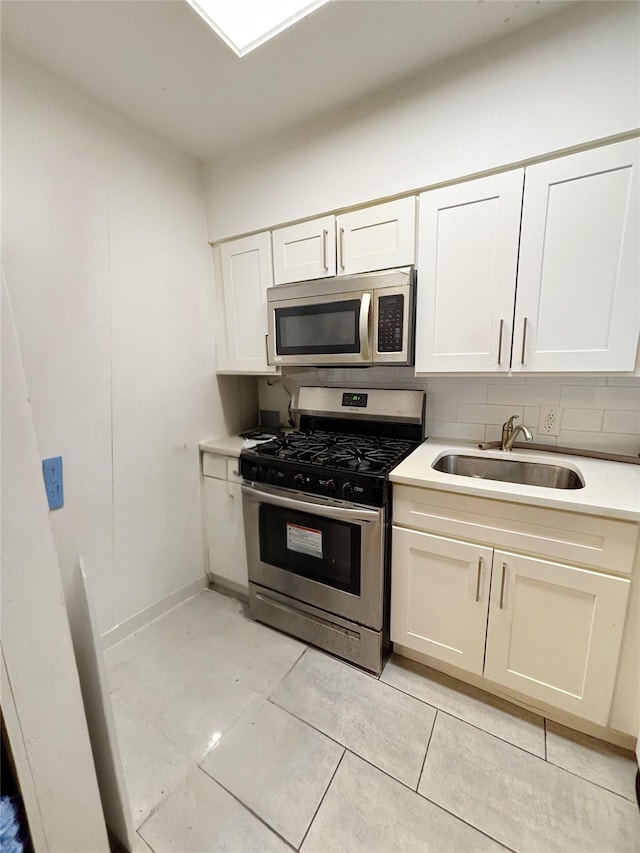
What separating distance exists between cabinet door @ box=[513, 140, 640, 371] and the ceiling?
0.55 meters

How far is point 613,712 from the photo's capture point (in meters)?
1.26

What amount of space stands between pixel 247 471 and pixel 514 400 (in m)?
1.41

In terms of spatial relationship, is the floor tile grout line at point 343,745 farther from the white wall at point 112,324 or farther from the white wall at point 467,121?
the white wall at point 467,121

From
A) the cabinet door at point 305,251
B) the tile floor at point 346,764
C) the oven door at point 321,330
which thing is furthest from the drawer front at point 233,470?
the cabinet door at point 305,251

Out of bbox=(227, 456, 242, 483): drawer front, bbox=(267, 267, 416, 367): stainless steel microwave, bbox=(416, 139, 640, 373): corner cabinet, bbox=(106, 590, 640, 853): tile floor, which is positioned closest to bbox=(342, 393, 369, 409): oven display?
bbox=(267, 267, 416, 367): stainless steel microwave

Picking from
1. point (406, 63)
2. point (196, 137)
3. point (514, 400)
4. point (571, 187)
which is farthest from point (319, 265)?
point (514, 400)

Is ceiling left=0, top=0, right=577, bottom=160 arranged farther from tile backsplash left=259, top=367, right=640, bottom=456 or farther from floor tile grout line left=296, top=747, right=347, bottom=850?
floor tile grout line left=296, top=747, right=347, bottom=850

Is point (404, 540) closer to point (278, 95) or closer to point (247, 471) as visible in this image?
point (247, 471)

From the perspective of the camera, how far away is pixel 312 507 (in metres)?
A: 1.65

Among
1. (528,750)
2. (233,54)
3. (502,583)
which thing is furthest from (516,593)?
(233,54)

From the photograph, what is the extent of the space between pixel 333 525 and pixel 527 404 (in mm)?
1129

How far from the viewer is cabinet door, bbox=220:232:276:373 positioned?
199 centimetres

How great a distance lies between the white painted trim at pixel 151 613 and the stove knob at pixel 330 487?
1.26 metres

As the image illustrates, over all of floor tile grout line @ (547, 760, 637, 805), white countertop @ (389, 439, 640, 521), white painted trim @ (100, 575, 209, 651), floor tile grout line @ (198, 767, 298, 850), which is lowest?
floor tile grout line @ (198, 767, 298, 850)
